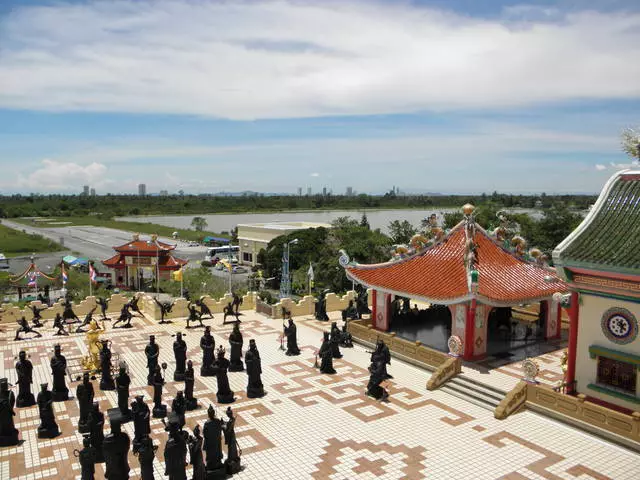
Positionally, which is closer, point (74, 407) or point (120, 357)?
point (74, 407)

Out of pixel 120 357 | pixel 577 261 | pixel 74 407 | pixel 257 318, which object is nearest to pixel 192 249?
pixel 257 318

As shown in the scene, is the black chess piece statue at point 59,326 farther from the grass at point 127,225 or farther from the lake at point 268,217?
the lake at point 268,217

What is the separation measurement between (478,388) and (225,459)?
7552 millimetres

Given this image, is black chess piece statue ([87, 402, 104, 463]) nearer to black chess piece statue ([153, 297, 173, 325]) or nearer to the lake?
black chess piece statue ([153, 297, 173, 325])

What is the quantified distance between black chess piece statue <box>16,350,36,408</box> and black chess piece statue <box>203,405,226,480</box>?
6.34 metres

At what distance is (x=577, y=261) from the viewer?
13.3 m

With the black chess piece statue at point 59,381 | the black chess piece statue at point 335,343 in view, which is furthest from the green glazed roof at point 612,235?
the black chess piece statue at point 59,381

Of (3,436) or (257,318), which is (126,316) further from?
(3,436)

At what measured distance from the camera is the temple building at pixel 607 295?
493 inches

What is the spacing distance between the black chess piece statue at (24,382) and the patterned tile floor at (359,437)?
386 mm

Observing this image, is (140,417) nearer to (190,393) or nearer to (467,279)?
(190,393)

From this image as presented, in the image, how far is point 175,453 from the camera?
9.52 meters

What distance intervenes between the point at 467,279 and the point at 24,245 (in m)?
66.6

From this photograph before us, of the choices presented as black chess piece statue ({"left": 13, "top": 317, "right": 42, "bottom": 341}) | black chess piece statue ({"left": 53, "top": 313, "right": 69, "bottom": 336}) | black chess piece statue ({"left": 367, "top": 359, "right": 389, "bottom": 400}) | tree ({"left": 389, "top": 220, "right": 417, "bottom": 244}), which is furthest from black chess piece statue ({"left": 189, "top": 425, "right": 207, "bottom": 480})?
tree ({"left": 389, "top": 220, "right": 417, "bottom": 244})
